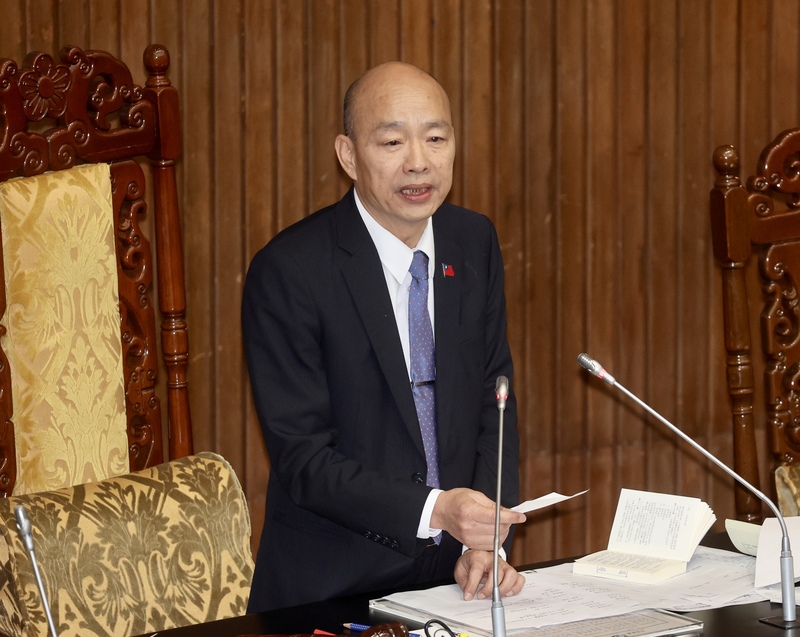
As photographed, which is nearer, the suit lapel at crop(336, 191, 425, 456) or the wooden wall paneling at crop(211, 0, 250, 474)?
the suit lapel at crop(336, 191, 425, 456)

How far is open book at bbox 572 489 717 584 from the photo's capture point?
2.24 m

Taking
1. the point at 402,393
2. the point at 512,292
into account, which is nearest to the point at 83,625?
the point at 402,393

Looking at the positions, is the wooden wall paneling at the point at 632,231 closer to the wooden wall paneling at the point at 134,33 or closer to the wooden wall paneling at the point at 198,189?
the wooden wall paneling at the point at 198,189

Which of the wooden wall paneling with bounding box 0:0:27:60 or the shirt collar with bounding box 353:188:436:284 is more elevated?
the wooden wall paneling with bounding box 0:0:27:60

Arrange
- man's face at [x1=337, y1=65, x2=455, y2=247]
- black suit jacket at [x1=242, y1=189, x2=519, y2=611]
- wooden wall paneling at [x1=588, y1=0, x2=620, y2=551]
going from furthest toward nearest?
1. wooden wall paneling at [x1=588, y1=0, x2=620, y2=551]
2. man's face at [x1=337, y1=65, x2=455, y2=247]
3. black suit jacket at [x1=242, y1=189, x2=519, y2=611]

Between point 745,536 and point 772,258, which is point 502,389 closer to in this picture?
point 745,536

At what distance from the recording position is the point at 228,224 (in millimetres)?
3449

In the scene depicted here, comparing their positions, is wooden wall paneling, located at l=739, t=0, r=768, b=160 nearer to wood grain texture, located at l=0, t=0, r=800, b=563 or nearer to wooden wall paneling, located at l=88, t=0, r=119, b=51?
wood grain texture, located at l=0, t=0, r=800, b=563

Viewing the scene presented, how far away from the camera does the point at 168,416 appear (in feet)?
10.3

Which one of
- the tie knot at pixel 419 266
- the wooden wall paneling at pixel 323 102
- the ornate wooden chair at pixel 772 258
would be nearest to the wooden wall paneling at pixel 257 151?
the wooden wall paneling at pixel 323 102

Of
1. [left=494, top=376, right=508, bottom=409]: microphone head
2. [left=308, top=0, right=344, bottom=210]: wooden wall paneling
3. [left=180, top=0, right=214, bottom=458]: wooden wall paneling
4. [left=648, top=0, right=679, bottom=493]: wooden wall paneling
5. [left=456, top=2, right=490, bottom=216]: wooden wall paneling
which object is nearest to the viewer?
[left=494, top=376, right=508, bottom=409]: microphone head

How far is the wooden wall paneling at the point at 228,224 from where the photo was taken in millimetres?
3396

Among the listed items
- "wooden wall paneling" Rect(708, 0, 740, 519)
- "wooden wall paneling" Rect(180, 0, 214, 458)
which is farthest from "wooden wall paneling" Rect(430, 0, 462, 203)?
"wooden wall paneling" Rect(708, 0, 740, 519)

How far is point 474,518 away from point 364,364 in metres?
0.50
